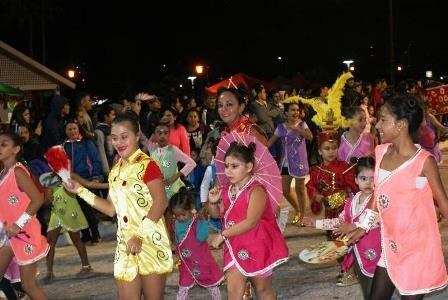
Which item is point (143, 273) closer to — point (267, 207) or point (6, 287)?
point (267, 207)

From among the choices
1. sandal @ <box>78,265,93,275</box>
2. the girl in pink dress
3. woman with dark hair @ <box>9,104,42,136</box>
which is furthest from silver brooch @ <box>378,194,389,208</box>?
woman with dark hair @ <box>9,104,42,136</box>

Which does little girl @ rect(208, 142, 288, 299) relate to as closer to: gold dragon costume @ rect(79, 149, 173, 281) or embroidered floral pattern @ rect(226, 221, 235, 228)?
embroidered floral pattern @ rect(226, 221, 235, 228)

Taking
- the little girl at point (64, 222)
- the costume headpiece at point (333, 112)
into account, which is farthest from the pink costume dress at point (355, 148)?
the little girl at point (64, 222)

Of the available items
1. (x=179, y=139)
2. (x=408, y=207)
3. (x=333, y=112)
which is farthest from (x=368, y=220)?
(x=179, y=139)

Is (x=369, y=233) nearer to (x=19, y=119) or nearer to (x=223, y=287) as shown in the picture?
(x=223, y=287)

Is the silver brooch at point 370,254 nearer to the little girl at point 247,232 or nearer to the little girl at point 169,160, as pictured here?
the little girl at point 247,232

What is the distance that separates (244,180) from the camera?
5039 mm

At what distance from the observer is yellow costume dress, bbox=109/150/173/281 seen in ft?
15.8

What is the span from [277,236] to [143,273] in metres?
0.97

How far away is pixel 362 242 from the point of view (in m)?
5.71

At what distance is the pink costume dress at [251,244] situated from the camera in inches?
194

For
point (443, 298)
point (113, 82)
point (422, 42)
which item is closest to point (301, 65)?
point (422, 42)

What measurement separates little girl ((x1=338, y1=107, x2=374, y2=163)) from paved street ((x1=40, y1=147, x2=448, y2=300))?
48.0 inches

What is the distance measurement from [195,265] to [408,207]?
2581 millimetres
